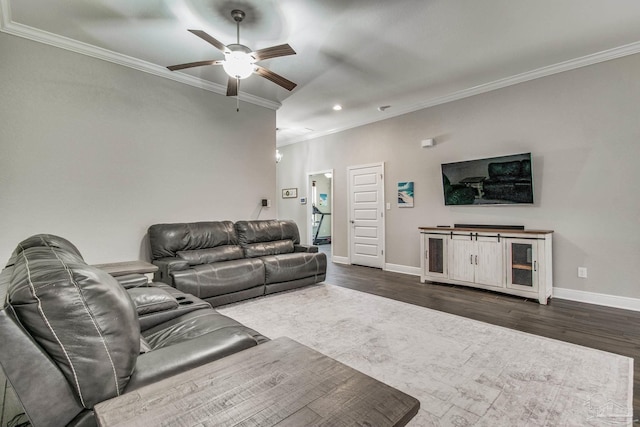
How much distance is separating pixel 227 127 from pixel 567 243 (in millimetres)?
4986

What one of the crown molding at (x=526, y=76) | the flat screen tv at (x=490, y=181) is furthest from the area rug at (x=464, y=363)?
the crown molding at (x=526, y=76)

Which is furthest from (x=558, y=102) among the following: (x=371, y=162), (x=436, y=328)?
(x=436, y=328)

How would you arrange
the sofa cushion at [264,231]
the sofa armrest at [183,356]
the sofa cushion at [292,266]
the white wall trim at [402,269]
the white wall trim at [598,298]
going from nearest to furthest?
the sofa armrest at [183,356]
the white wall trim at [598,298]
the sofa cushion at [292,266]
the sofa cushion at [264,231]
the white wall trim at [402,269]

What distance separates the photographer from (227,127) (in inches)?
185

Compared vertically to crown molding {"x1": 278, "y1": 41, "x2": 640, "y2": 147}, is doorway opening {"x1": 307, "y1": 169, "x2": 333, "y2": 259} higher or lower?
lower

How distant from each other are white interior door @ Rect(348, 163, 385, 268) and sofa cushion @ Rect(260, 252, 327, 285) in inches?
69.0

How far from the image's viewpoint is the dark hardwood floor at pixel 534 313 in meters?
2.63

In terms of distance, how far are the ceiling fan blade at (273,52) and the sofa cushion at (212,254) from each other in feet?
8.02

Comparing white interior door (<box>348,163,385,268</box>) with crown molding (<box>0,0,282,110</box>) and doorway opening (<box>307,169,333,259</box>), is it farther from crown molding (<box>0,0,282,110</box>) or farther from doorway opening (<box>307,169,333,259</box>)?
doorway opening (<box>307,169,333,259</box>)

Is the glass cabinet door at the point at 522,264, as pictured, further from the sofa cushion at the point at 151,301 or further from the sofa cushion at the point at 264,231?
the sofa cushion at the point at 151,301

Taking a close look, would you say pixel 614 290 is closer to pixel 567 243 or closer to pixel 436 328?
pixel 567 243

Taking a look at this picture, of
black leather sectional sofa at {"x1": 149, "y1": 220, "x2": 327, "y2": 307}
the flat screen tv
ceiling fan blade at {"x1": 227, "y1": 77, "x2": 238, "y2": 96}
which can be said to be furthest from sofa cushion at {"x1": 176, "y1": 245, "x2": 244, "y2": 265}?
the flat screen tv

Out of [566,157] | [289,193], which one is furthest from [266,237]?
[566,157]

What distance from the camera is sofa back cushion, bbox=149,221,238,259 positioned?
3722mm
